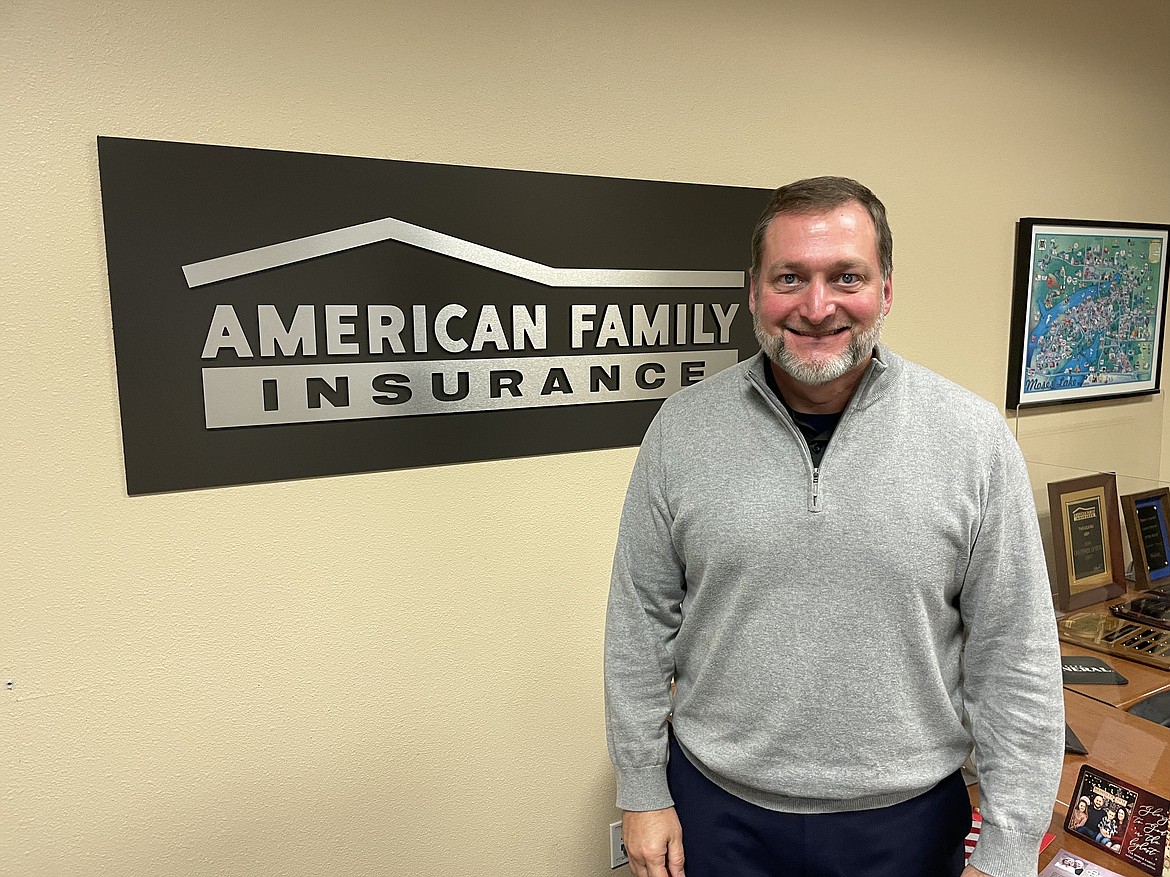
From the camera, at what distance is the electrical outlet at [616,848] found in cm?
199

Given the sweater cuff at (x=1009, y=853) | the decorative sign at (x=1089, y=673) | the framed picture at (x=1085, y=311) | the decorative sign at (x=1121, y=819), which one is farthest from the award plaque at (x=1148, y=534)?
the sweater cuff at (x=1009, y=853)

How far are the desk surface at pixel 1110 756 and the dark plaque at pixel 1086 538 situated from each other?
0.55 m

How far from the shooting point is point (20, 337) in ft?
4.37

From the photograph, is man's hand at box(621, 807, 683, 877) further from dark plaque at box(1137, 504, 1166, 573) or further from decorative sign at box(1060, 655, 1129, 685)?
dark plaque at box(1137, 504, 1166, 573)

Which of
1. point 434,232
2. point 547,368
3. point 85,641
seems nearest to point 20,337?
point 85,641

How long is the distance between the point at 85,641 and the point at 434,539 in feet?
2.00

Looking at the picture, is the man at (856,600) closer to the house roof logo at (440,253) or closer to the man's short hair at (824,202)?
the man's short hair at (824,202)

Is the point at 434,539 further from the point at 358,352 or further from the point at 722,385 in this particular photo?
the point at 722,385

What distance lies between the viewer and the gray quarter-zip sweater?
3.92 feet

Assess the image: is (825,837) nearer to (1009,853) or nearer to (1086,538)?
(1009,853)

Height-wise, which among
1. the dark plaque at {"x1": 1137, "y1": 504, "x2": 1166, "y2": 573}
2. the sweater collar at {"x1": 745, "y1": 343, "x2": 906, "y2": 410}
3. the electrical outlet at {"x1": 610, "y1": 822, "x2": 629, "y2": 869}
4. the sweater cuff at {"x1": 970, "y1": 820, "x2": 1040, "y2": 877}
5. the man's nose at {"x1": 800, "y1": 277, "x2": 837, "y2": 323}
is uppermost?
the man's nose at {"x1": 800, "y1": 277, "x2": 837, "y2": 323}

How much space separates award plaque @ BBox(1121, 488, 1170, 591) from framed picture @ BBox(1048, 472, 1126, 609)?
0.11 ft

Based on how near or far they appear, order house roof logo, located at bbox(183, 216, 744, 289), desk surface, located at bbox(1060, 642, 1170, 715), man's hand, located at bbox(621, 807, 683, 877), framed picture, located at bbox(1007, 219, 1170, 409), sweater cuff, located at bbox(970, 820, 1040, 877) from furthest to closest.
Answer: framed picture, located at bbox(1007, 219, 1170, 409) < desk surface, located at bbox(1060, 642, 1170, 715) < house roof logo, located at bbox(183, 216, 744, 289) < man's hand, located at bbox(621, 807, 683, 877) < sweater cuff, located at bbox(970, 820, 1040, 877)

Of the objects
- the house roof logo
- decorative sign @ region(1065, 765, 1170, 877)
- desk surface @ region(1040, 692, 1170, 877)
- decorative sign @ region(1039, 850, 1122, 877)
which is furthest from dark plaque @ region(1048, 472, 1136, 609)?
the house roof logo
